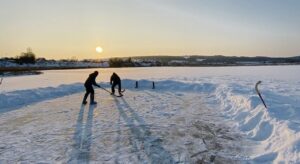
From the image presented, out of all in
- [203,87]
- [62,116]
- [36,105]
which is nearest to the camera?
[62,116]

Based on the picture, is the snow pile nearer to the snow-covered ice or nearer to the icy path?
the snow-covered ice

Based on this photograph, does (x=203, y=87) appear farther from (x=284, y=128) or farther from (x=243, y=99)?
(x=284, y=128)

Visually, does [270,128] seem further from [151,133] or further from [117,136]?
[117,136]

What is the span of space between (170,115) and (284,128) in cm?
429

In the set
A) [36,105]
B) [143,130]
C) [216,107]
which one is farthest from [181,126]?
[36,105]

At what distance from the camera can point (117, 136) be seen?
7.18 m

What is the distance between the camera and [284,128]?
631 centimetres

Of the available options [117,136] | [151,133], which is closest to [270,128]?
[151,133]

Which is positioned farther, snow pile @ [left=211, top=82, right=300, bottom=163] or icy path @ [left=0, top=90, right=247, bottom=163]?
icy path @ [left=0, top=90, right=247, bottom=163]

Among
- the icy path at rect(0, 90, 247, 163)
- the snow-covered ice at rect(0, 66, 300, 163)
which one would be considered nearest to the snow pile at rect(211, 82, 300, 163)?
the snow-covered ice at rect(0, 66, 300, 163)

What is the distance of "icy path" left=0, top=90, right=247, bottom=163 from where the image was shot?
5.64 m

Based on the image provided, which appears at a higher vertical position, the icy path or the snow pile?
the snow pile

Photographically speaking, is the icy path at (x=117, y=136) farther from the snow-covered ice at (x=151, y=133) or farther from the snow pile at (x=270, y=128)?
the snow pile at (x=270, y=128)

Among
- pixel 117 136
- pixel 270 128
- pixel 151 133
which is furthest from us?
pixel 151 133
